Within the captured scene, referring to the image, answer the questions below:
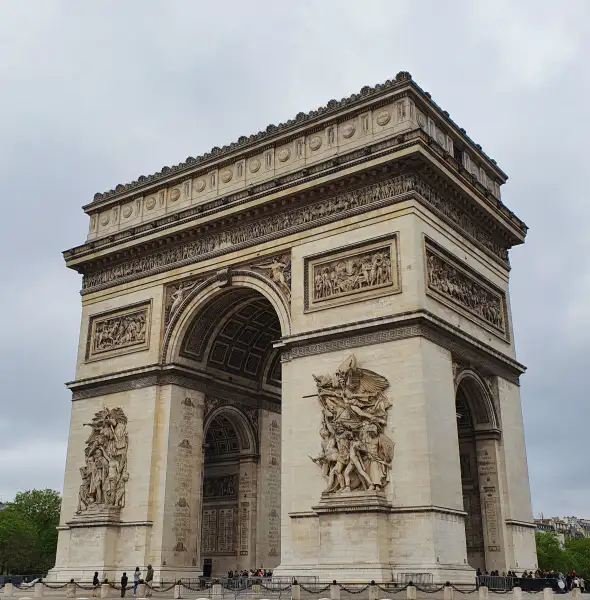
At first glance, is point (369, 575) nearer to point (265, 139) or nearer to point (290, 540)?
point (290, 540)

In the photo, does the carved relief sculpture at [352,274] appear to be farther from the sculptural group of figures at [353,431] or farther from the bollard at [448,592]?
the bollard at [448,592]

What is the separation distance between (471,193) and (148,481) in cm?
1441

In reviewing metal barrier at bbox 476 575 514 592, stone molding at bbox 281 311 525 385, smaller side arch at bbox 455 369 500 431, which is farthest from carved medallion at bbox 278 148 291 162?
metal barrier at bbox 476 575 514 592

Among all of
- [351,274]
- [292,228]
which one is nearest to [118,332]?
[292,228]

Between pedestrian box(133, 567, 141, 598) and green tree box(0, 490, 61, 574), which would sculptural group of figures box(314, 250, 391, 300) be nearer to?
pedestrian box(133, 567, 141, 598)

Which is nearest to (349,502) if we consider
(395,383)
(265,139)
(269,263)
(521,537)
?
(395,383)

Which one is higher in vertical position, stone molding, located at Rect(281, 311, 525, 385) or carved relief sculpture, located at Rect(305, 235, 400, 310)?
carved relief sculpture, located at Rect(305, 235, 400, 310)

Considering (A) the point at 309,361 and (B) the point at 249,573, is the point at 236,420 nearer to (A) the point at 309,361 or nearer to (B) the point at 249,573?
(B) the point at 249,573

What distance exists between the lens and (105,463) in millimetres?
26719

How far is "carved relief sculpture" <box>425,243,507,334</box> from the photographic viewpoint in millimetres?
23188

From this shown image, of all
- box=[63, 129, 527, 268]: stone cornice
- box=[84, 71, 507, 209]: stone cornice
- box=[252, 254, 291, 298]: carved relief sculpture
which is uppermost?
box=[84, 71, 507, 209]: stone cornice

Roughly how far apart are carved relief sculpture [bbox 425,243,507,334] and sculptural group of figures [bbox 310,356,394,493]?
11.6ft

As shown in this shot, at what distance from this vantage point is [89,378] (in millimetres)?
28672

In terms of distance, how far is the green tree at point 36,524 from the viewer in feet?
196
